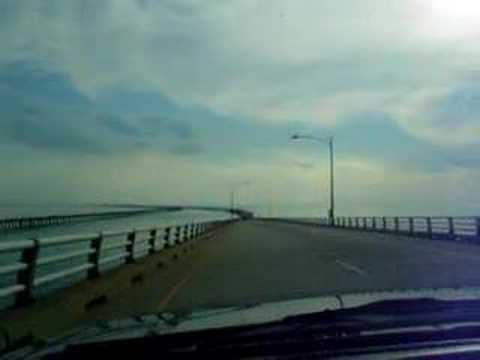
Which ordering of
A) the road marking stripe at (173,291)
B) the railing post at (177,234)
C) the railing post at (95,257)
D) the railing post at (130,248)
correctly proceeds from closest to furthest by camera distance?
the road marking stripe at (173,291) < the railing post at (95,257) < the railing post at (130,248) < the railing post at (177,234)

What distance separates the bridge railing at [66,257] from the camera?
38.2ft

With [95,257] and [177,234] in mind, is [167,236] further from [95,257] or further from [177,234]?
[95,257]

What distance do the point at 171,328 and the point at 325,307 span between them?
1.15 metres

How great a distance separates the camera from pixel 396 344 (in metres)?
4.74

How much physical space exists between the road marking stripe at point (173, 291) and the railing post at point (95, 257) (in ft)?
4.77

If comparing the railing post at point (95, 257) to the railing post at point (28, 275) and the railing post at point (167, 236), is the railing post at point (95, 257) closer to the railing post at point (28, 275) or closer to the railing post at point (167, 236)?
the railing post at point (28, 275)

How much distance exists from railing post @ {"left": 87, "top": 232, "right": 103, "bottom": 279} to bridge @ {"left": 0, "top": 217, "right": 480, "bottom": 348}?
0.9 inches

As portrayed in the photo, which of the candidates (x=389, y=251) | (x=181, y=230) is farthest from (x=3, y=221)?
(x=389, y=251)

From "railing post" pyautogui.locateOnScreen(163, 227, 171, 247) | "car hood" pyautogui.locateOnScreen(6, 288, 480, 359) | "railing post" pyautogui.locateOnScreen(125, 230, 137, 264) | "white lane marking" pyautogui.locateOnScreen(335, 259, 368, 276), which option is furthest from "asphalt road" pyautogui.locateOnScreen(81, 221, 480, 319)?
"car hood" pyautogui.locateOnScreen(6, 288, 480, 359)

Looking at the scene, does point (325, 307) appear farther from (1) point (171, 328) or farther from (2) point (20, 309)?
(2) point (20, 309)

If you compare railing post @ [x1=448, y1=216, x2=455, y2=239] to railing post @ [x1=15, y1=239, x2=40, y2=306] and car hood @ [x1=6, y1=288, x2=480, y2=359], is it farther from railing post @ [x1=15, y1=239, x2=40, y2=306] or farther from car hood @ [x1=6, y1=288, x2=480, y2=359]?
car hood @ [x1=6, y1=288, x2=480, y2=359]

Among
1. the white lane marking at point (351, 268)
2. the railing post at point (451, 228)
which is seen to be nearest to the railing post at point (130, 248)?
the white lane marking at point (351, 268)

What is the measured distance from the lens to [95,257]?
56.2ft

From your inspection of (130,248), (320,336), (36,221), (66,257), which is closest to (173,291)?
(130,248)
